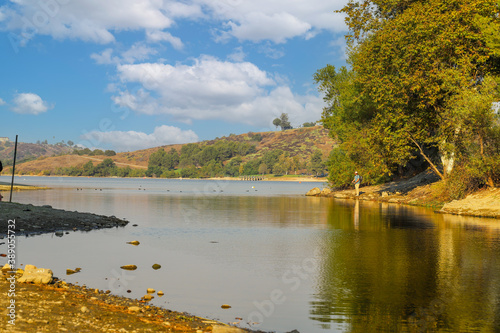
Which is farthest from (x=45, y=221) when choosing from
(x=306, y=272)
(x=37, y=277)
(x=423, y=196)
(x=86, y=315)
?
(x=423, y=196)

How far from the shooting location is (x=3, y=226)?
19.9 m

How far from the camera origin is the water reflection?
331 inches

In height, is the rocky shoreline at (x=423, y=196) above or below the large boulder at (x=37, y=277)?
above

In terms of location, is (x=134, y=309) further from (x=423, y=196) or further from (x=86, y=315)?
(x=423, y=196)

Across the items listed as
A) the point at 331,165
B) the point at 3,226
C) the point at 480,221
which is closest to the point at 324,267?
the point at 3,226

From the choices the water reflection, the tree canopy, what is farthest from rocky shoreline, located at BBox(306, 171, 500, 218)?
the water reflection

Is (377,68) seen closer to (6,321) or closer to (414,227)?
(414,227)

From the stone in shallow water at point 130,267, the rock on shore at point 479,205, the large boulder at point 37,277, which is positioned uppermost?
the rock on shore at point 479,205

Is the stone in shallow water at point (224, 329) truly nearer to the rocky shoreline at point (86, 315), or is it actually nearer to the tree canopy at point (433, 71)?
the rocky shoreline at point (86, 315)

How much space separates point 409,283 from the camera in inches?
445

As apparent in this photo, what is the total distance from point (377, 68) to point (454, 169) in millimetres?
10059

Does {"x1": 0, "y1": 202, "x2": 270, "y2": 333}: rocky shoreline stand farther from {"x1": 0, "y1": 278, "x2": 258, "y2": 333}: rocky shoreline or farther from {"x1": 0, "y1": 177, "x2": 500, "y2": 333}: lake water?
{"x1": 0, "y1": 177, "x2": 500, "y2": 333}: lake water

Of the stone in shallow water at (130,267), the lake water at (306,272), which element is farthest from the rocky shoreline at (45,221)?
the stone in shallow water at (130,267)

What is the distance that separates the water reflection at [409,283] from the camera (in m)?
8.41
